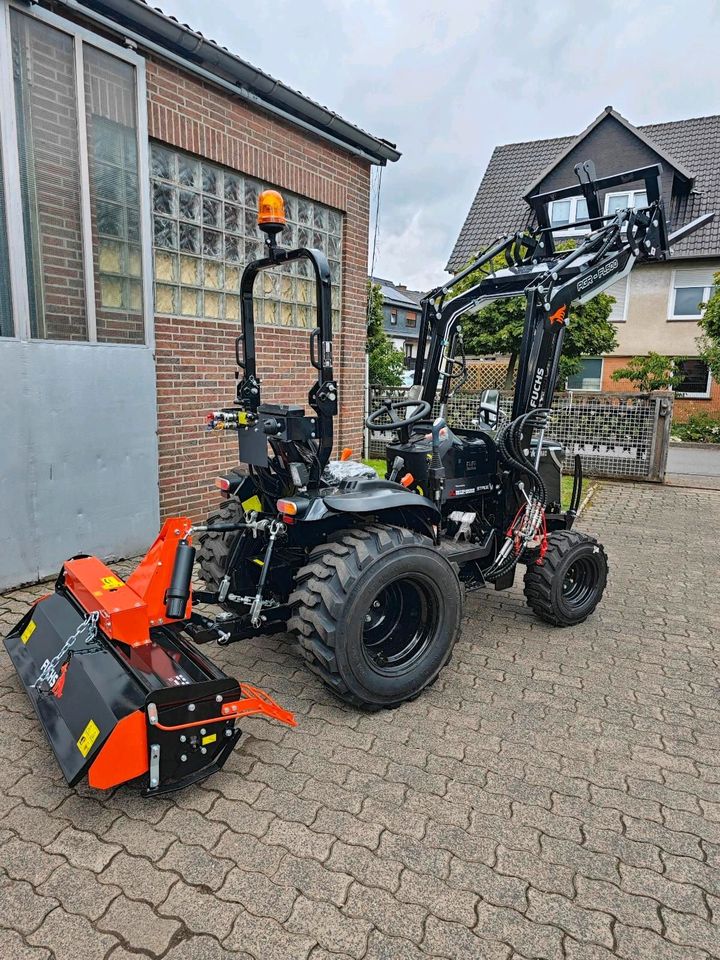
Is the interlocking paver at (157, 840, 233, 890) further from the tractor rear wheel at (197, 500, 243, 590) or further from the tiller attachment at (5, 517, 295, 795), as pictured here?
the tractor rear wheel at (197, 500, 243, 590)

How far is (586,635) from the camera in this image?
416cm

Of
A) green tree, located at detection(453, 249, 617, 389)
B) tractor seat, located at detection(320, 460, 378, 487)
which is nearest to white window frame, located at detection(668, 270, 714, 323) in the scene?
green tree, located at detection(453, 249, 617, 389)

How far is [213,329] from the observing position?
603 cm

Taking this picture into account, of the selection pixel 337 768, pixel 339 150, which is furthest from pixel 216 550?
pixel 339 150

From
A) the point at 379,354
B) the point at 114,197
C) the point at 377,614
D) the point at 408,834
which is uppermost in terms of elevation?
the point at 114,197

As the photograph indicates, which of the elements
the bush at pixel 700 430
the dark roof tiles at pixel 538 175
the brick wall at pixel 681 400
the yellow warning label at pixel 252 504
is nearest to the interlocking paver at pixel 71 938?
the yellow warning label at pixel 252 504

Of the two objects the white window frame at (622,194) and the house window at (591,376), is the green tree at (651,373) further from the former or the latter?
the white window frame at (622,194)

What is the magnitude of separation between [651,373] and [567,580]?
51.3 ft

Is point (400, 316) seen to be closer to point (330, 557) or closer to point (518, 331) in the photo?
point (518, 331)

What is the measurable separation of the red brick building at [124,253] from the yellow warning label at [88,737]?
2.52m

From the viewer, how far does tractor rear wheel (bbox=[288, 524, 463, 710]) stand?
9.35 ft

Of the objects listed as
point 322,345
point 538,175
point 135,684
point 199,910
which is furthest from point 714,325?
point 199,910

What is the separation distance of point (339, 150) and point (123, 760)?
6.88 m

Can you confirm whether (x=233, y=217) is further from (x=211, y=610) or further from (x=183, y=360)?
(x=211, y=610)
